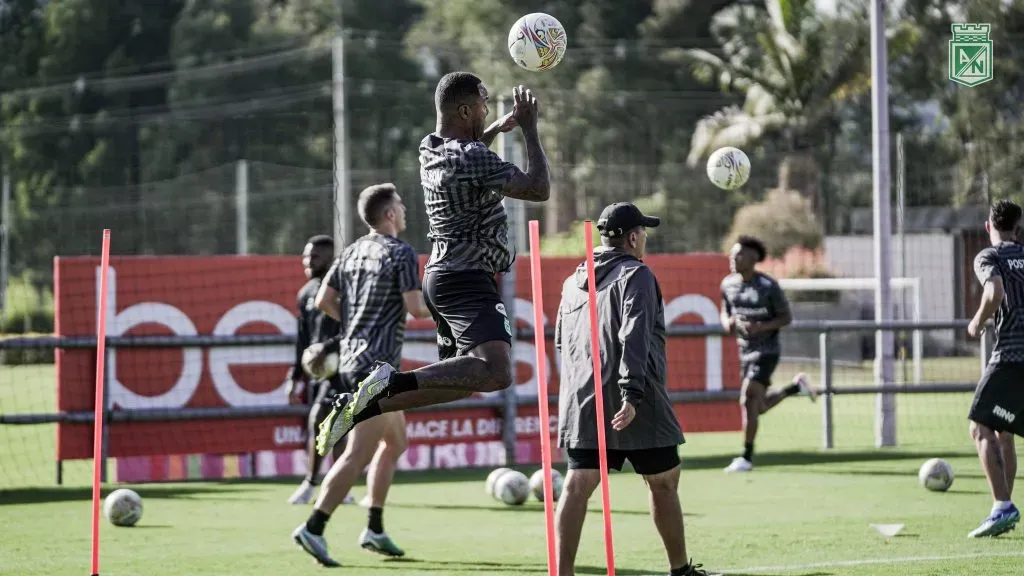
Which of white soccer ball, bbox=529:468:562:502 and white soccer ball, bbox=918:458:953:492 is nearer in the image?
white soccer ball, bbox=529:468:562:502

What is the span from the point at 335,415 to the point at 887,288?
1077 cm

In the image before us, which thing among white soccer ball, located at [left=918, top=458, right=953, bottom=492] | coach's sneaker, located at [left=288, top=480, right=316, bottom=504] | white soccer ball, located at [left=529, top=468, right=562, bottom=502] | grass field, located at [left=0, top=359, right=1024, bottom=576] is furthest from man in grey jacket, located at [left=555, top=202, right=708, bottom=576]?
white soccer ball, located at [left=918, top=458, right=953, bottom=492]

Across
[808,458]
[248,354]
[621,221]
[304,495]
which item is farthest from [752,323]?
[621,221]

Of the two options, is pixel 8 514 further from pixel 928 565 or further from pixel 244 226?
pixel 244 226

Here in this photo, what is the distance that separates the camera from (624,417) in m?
7.37

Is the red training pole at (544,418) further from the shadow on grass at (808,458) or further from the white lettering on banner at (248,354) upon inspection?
the shadow on grass at (808,458)

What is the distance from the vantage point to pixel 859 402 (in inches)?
981

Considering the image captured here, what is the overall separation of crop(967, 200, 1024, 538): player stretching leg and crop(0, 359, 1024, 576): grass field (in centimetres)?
30

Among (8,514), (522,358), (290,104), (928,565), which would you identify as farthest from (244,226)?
(928,565)

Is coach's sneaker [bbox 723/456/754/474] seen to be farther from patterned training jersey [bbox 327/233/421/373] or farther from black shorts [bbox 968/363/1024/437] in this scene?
patterned training jersey [bbox 327/233/421/373]

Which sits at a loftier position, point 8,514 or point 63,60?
point 63,60

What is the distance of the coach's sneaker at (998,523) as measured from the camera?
9758mm

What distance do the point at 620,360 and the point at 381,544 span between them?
103 inches

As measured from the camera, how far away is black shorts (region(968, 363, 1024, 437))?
391 inches
